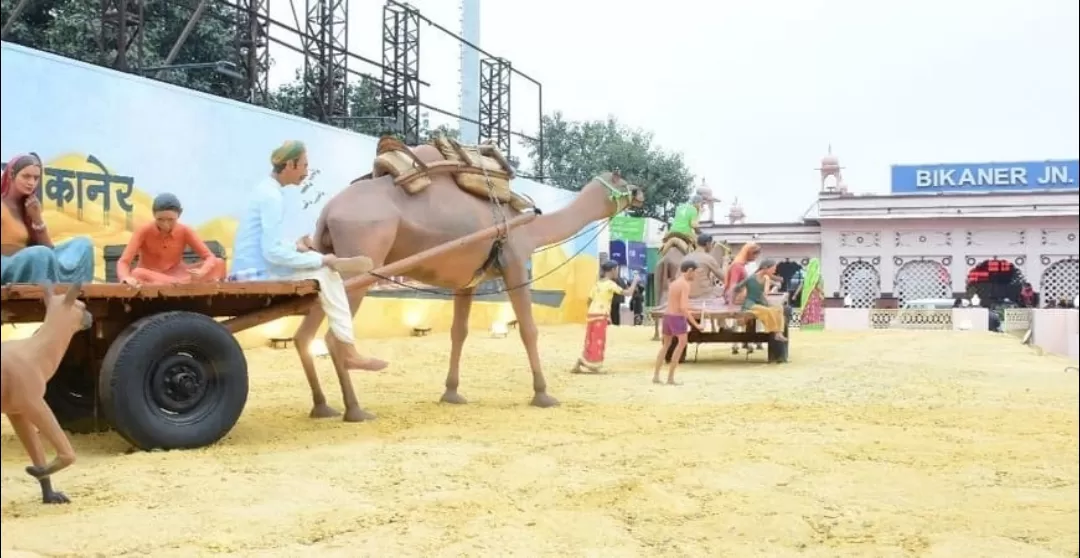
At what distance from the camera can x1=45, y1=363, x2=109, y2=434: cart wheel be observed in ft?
14.0

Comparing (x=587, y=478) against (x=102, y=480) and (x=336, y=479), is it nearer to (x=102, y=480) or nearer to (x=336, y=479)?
(x=336, y=479)

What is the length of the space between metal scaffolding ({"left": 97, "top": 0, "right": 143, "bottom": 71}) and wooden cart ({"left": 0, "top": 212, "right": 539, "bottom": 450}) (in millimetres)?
1157

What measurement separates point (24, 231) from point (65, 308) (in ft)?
0.53

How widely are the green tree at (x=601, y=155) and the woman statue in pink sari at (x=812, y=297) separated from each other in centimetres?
1439

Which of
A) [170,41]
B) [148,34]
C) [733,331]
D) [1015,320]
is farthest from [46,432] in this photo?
[1015,320]

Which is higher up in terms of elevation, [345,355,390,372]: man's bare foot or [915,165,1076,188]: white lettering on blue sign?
[915,165,1076,188]: white lettering on blue sign

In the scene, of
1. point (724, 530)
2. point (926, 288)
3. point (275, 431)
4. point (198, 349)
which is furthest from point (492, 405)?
point (926, 288)

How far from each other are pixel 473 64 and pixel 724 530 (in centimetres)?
156

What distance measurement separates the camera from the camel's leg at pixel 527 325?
20.4ft

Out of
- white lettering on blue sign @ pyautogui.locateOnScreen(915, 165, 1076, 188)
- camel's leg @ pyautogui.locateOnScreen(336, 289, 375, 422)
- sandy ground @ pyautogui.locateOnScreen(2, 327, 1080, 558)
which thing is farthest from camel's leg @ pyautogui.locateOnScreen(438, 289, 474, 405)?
white lettering on blue sign @ pyautogui.locateOnScreen(915, 165, 1076, 188)

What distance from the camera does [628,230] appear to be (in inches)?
322

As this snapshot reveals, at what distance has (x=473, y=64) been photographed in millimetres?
2818

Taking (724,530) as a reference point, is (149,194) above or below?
above

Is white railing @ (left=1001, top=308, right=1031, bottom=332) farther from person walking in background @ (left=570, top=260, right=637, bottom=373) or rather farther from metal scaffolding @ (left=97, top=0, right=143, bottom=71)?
metal scaffolding @ (left=97, top=0, right=143, bottom=71)
